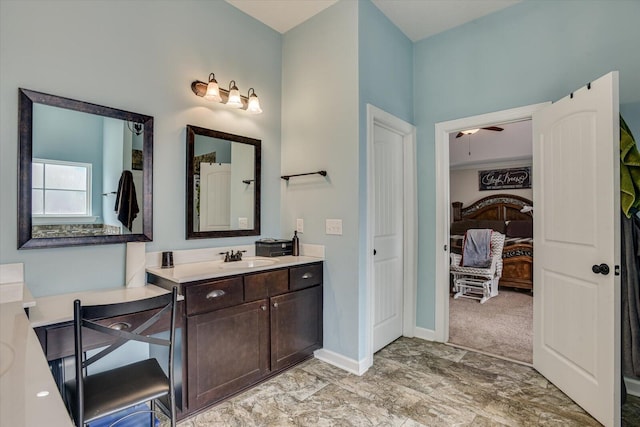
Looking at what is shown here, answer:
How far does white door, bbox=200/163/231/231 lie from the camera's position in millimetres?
2549

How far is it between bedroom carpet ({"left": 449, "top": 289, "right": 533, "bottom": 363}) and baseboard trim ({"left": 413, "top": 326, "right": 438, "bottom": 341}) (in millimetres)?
180

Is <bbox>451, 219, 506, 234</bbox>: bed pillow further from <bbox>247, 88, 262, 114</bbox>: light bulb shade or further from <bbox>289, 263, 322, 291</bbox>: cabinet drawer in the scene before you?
<bbox>247, 88, 262, 114</bbox>: light bulb shade

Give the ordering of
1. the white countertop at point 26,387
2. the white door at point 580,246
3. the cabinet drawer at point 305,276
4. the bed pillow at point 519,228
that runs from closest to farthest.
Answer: the white countertop at point 26,387
the white door at point 580,246
the cabinet drawer at point 305,276
the bed pillow at point 519,228

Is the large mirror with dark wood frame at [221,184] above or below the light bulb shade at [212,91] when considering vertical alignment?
below

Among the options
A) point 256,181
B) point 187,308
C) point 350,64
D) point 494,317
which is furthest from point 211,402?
point 494,317

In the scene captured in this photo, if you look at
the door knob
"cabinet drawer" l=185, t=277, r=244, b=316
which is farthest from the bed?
"cabinet drawer" l=185, t=277, r=244, b=316

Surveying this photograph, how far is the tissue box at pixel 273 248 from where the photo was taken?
9.11 ft

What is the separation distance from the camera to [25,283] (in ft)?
5.82

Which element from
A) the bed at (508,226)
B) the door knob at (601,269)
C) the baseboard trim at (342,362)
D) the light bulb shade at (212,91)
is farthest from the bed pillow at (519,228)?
the light bulb shade at (212,91)

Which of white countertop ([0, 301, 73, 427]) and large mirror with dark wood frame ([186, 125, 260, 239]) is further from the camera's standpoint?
large mirror with dark wood frame ([186, 125, 260, 239])

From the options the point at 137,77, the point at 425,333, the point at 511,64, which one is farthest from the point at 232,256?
the point at 511,64

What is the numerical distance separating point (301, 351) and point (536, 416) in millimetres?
1589

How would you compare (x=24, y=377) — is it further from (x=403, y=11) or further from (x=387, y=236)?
(x=403, y=11)

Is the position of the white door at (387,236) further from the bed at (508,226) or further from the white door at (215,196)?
the bed at (508,226)
